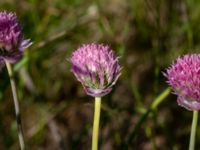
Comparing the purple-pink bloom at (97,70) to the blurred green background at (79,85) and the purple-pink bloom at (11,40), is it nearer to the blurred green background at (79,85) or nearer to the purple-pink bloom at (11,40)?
the purple-pink bloom at (11,40)

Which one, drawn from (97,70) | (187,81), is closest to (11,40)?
(97,70)

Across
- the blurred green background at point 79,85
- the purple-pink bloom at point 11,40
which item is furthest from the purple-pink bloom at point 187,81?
the blurred green background at point 79,85

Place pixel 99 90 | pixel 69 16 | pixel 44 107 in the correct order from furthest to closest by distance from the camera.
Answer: pixel 69 16 → pixel 44 107 → pixel 99 90

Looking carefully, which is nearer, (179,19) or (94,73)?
(94,73)

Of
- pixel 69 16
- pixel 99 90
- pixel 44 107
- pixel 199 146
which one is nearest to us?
pixel 99 90

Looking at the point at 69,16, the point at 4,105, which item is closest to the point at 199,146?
the point at 4,105

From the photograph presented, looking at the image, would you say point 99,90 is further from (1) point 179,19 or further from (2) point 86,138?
(1) point 179,19

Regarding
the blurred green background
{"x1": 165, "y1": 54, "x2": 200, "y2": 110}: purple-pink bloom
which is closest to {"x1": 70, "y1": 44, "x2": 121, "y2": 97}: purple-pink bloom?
{"x1": 165, "y1": 54, "x2": 200, "y2": 110}: purple-pink bloom
